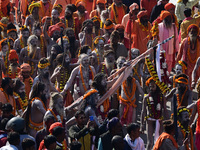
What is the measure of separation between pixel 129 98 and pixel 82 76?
112cm

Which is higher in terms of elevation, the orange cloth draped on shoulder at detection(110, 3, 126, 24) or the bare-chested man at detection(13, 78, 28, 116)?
the orange cloth draped on shoulder at detection(110, 3, 126, 24)

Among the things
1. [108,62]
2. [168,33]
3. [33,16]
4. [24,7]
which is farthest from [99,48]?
[24,7]

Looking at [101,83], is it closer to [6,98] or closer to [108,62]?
[108,62]

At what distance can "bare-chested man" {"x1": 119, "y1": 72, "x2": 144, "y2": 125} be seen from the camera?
526 inches

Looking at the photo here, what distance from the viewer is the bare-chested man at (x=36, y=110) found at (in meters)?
11.8

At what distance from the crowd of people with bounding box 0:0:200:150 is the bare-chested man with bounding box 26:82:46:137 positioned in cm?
2

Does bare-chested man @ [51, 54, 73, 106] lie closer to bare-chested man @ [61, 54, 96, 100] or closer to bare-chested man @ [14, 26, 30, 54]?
bare-chested man @ [61, 54, 96, 100]

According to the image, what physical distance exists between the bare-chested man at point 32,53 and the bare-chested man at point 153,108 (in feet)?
13.3

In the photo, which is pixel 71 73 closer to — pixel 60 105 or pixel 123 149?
pixel 60 105

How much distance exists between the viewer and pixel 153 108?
12531mm

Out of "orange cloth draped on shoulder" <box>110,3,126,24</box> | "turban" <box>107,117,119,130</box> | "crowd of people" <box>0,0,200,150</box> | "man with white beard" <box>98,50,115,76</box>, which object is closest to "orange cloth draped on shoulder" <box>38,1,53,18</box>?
"crowd of people" <box>0,0,200,150</box>

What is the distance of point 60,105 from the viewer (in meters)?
11.6

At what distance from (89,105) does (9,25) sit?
6670 millimetres

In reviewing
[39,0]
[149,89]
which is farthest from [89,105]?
[39,0]
